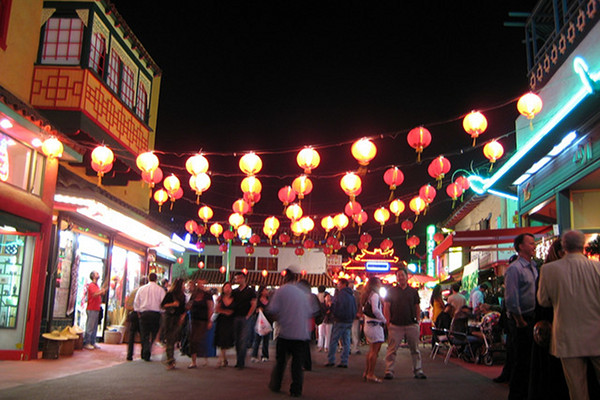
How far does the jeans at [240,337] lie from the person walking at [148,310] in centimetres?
209

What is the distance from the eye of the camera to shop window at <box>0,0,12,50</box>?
12.3 m

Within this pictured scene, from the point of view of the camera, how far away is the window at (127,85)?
17781 mm

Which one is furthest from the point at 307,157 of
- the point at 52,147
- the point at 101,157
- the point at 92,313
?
the point at 92,313

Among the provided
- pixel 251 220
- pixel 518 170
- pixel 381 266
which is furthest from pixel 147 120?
pixel 251 220

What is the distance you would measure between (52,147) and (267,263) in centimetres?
4249

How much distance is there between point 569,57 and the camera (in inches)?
544

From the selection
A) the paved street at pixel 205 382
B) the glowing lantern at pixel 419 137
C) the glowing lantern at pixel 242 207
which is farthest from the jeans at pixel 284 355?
the glowing lantern at pixel 242 207

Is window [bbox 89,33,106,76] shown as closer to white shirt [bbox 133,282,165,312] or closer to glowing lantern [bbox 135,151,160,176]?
glowing lantern [bbox 135,151,160,176]

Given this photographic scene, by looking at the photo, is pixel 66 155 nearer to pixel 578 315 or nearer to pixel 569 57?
pixel 578 315

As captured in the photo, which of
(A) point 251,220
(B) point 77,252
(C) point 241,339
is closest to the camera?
(C) point 241,339

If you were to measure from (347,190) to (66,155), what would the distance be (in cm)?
726

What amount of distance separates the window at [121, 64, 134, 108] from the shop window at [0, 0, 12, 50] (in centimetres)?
530

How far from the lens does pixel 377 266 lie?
34344 mm

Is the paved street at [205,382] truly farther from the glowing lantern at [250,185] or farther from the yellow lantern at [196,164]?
the glowing lantern at [250,185]
